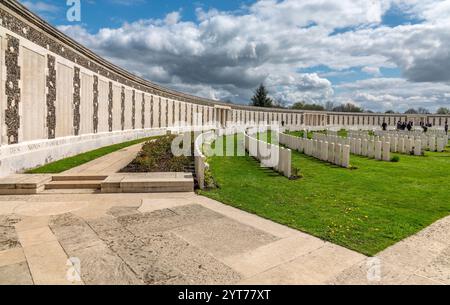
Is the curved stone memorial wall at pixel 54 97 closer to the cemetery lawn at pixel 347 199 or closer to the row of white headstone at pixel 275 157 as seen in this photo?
the cemetery lawn at pixel 347 199

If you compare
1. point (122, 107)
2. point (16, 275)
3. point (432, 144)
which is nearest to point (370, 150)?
point (432, 144)

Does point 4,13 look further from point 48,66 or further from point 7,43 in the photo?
point 48,66

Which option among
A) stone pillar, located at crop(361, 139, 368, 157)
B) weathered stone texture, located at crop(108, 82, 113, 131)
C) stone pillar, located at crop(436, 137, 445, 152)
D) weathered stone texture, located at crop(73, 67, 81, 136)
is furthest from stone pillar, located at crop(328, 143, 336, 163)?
weathered stone texture, located at crop(108, 82, 113, 131)

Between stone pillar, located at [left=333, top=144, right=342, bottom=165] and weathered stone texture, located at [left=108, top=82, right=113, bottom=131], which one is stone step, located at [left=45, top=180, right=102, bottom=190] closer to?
stone pillar, located at [left=333, top=144, right=342, bottom=165]

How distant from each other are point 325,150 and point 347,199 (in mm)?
7211

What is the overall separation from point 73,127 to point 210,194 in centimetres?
993

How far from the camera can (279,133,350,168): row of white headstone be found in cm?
1248

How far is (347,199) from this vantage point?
7.20m

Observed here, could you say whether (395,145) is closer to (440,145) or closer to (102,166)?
(440,145)

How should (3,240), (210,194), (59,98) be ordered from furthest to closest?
(59,98)
(210,194)
(3,240)
